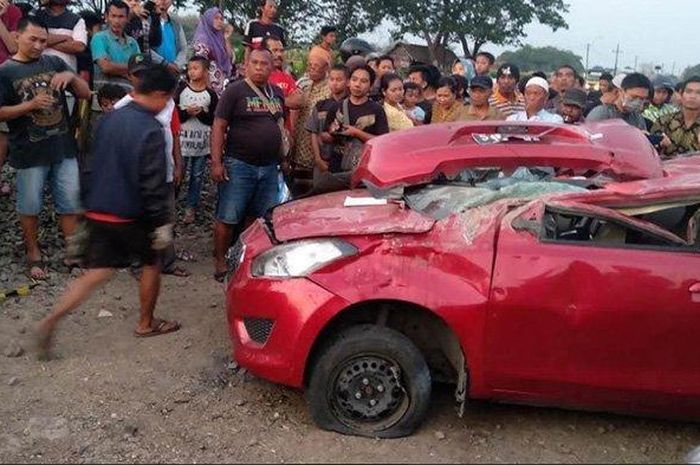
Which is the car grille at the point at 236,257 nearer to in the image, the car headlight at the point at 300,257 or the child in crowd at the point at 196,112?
the car headlight at the point at 300,257

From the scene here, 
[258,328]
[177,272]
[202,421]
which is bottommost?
[202,421]

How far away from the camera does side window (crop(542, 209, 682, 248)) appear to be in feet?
11.0

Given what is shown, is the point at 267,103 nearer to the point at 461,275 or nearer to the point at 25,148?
the point at 25,148

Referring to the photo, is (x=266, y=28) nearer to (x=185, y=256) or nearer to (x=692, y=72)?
(x=185, y=256)

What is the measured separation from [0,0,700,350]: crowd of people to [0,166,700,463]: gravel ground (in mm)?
391

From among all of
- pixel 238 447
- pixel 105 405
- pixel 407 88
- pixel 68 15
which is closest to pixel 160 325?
pixel 105 405

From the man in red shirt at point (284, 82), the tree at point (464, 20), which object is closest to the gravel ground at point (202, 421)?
the man in red shirt at point (284, 82)

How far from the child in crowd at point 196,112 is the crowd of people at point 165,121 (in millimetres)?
12

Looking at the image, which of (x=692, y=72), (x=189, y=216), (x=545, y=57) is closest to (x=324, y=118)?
(x=189, y=216)

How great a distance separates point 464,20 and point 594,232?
94.6ft

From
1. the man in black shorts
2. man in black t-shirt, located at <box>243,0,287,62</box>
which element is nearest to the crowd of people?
the man in black shorts

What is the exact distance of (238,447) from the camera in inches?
134

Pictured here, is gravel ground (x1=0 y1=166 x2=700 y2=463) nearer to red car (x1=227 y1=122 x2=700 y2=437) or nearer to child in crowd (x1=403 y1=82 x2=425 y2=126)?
red car (x1=227 y1=122 x2=700 y2=437)

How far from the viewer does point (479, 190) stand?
379 centimetres
